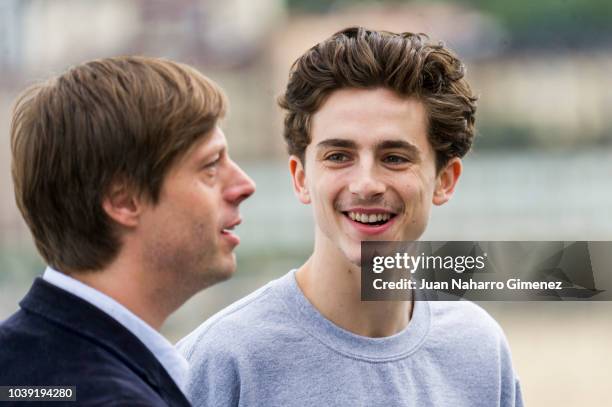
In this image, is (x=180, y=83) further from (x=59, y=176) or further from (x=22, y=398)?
(x=22, y=398)

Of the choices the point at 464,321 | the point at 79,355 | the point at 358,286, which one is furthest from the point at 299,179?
the point at 79,355

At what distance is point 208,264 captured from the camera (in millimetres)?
1678

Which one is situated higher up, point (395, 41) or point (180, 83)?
point (395, 41)

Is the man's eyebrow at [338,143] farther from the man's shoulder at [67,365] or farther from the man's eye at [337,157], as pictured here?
the man's shoulder at [67,365]

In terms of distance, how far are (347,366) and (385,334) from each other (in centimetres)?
11

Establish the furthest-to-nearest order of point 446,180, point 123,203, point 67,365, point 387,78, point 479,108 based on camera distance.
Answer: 1. point 479,108
2. point 446,180
3. point 387,78
4. point 123,203
5. point 67,365

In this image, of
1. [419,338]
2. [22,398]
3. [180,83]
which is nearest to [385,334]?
[419,338]

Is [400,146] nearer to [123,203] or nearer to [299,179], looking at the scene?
[299,179]

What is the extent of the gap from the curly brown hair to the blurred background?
48.0 feet

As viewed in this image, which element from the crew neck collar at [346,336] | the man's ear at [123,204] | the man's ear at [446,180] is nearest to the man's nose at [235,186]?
the man's ear at [123,204]

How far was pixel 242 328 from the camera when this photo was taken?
6.50ft

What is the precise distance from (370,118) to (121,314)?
2.06 feet

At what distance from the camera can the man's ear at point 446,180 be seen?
214 centimetres

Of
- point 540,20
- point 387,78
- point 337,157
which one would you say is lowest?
point 337,157
